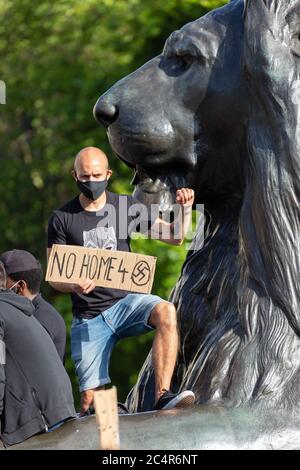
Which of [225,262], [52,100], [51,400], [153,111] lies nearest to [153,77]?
[153,111]

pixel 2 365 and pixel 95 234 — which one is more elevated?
pixel 95 234

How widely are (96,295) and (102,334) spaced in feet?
0.72

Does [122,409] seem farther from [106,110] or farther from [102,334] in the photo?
[106,110]

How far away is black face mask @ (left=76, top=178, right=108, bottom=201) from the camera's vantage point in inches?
280

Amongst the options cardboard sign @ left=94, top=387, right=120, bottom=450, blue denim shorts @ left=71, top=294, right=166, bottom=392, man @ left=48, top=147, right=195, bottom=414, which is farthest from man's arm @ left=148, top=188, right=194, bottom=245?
cardboard sign @ left=94, top=387, right=120, bottom=450

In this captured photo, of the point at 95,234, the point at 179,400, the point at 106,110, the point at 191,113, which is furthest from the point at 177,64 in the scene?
the point at 179,400

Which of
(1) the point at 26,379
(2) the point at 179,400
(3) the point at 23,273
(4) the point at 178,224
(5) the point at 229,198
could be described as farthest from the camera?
(3) the point at 23,273

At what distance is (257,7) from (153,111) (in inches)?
23.0

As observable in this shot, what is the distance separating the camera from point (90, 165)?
711 cm

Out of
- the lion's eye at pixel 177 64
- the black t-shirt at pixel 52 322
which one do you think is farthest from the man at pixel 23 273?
the lion's eye at pixel 177 64

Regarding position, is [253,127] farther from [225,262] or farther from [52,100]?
[52,100]

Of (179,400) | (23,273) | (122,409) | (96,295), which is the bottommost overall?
(122,409)

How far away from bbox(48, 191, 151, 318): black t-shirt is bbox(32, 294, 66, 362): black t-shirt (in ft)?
0.43

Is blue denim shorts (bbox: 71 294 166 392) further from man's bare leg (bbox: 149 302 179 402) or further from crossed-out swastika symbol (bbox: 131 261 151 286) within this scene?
man's bare leg (bbox: 149 302 179 402)
